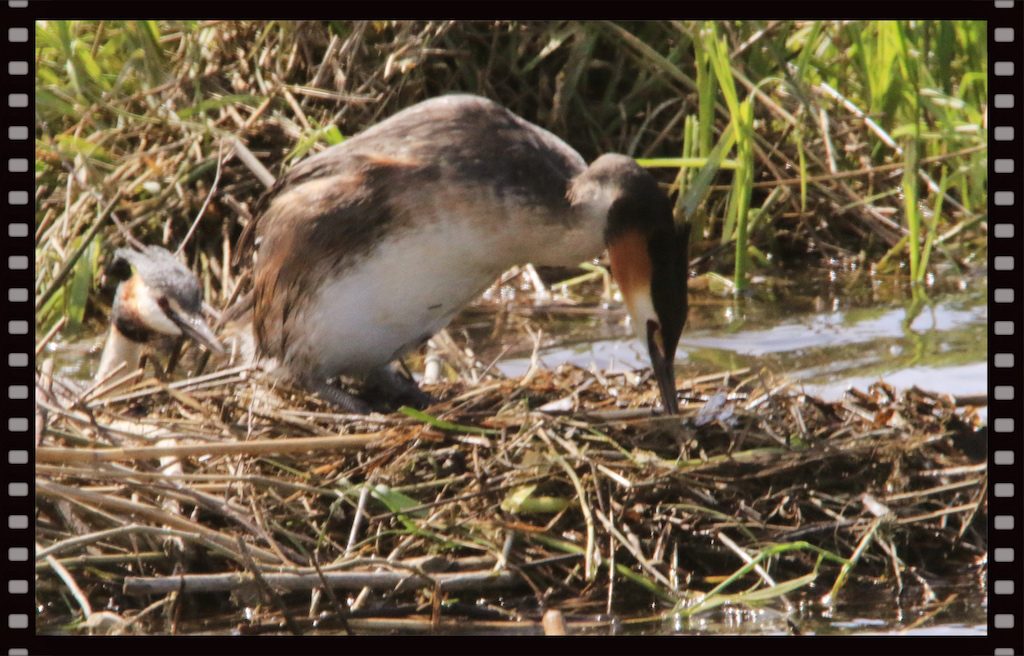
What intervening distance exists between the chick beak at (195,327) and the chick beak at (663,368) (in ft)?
5.34

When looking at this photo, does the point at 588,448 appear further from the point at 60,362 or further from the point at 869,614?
the point at 60,362

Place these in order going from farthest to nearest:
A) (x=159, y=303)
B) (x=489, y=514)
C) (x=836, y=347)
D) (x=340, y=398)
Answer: (x=836, y=347) < (x=159, y=303) < (x=340, y=398) < (x=489, y=514)

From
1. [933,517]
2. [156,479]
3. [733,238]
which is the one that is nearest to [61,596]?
[156,479]

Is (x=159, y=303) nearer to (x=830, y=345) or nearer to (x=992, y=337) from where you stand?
(x=830, y=345)

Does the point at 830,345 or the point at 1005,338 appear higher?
the point at 1005,338

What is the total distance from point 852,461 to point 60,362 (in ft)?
11.9

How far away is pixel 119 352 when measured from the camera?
590 cm

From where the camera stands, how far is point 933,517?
444 cm

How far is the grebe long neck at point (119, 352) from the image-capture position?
19.3 feet

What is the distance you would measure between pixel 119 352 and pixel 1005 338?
11.7 ft

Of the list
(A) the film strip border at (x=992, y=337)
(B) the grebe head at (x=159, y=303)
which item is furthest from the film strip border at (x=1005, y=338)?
(B) the grebe head at (x=159, y=303)
